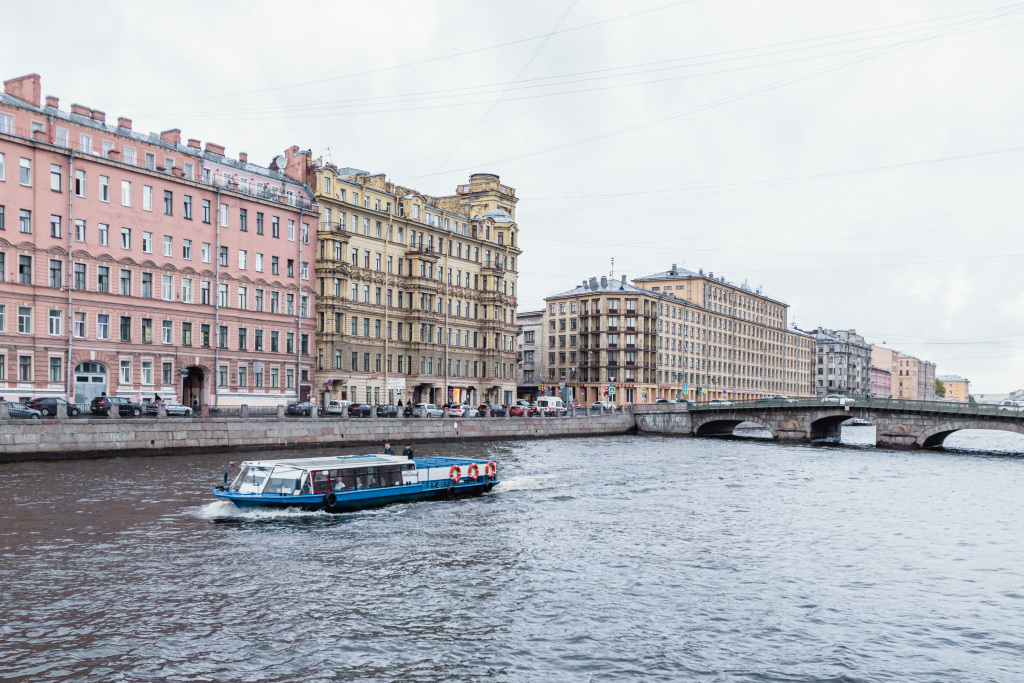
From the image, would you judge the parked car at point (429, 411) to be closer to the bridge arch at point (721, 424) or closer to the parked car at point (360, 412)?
the parked car at point (360, 412)

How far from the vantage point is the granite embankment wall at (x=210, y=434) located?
134 feet

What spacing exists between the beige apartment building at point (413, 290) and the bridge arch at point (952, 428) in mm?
43058

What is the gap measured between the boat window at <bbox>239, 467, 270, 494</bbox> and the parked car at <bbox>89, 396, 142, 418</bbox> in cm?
1968

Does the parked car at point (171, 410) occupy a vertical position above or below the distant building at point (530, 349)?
below

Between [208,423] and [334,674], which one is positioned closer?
[334,674]

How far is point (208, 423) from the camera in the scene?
49031 mm

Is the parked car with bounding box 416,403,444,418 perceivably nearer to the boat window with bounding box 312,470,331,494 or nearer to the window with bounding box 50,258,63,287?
the window with bounding box 50,258,63,287

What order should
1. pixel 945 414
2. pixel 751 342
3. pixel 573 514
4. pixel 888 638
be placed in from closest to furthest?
pixel 888 638 → pixel 573 514 → pixel 945 414 → pixel 751 342

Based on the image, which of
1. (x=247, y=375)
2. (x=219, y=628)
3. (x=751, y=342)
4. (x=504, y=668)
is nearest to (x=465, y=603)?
(x=504, y=668)

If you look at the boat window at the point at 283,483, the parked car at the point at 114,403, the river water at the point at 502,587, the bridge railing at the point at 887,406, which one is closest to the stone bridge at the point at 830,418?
the bridge railing at the point at 887,406

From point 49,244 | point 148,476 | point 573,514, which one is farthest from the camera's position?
point 49,244

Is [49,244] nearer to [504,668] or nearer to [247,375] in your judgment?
[247,375]

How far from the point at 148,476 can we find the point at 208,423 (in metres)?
11.4

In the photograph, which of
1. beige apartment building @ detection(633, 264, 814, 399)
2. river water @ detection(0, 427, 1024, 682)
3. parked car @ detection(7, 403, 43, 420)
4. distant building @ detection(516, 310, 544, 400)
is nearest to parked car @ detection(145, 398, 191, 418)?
parked car @ detection(7, 403, 43, 420)
